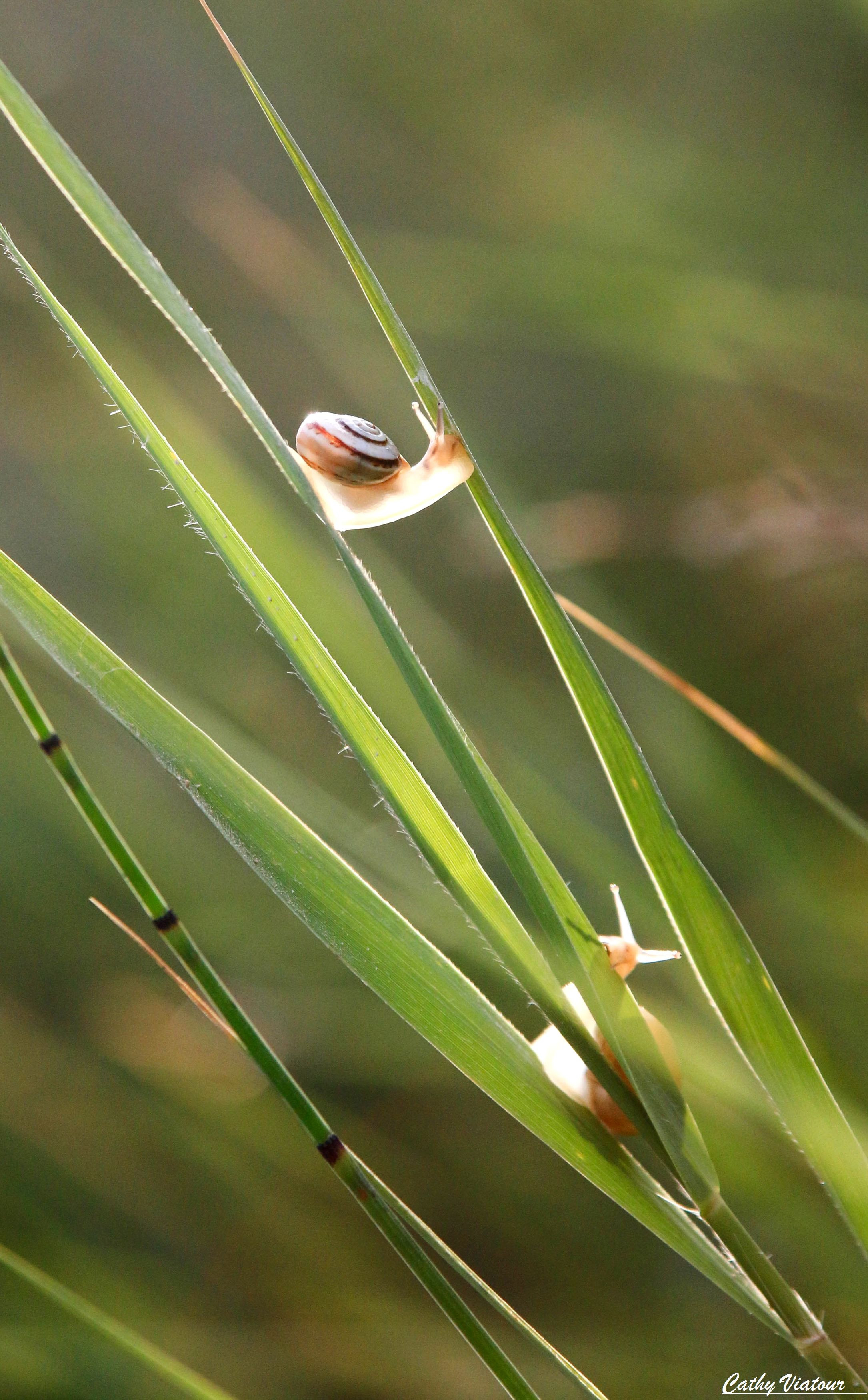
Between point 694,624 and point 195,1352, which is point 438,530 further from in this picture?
point 195,1352

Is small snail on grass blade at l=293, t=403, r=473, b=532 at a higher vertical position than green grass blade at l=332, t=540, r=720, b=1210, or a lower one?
higher

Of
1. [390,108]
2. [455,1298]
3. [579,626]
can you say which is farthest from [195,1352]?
[390,108]

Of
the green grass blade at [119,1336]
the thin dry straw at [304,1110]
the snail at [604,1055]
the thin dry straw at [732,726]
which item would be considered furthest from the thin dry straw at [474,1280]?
the thin dry straw at [732,726]

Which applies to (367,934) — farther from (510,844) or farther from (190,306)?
(190,306)

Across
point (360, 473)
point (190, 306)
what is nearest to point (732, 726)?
point (360, 473)

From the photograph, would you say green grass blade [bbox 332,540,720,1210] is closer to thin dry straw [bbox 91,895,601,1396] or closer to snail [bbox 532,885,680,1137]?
snail [bbox 532,885,680,1137]

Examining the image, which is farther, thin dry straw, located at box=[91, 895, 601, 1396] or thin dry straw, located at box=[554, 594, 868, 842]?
thin dry straw, located at box=[554, 594, 868, 842]

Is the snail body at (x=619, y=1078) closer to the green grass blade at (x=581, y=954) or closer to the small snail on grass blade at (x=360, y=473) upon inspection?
the green grass blade at (x=581, y=954)
